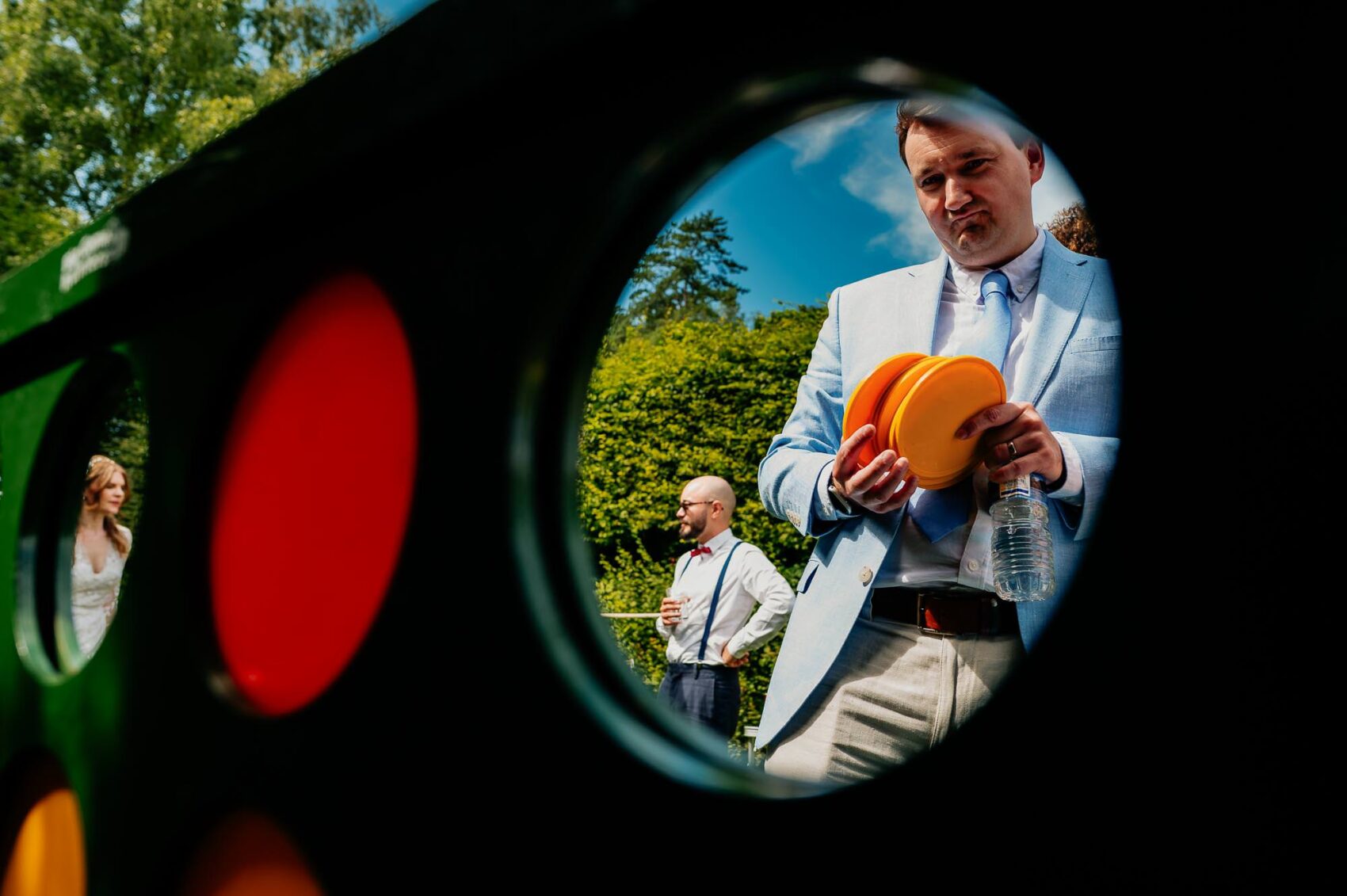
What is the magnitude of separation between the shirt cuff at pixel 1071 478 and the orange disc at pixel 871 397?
6.1 inches

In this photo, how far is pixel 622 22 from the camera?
829 mm

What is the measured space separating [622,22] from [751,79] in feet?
0.41

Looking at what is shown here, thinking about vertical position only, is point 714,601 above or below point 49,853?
above

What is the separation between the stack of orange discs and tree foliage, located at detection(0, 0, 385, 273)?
492 inches

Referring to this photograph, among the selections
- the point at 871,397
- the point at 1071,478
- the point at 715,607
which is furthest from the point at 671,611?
the point at 1071,478

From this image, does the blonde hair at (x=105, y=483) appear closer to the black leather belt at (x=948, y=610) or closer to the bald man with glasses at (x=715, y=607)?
the bald man with glasses at (x=715, y=607)

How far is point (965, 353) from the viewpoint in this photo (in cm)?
102

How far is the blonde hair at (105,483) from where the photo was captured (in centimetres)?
A: 147

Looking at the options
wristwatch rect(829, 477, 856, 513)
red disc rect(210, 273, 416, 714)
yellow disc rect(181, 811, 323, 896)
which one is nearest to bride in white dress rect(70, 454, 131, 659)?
red disc rect(210, 273, 416, 714)

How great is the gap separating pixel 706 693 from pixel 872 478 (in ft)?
0.95

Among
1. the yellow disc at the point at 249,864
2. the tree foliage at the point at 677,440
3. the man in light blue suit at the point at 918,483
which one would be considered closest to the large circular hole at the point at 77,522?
the yellow disc at the point at 249,864

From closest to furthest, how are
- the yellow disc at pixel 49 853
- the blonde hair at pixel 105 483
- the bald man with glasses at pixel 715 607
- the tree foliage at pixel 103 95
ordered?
1. the bald man with glasses at pixel 715 607
2. the yellow disc at pixel 49 853
3. the blonde hair at pixel 105 483
4. the tree foliage at pixel 103 95

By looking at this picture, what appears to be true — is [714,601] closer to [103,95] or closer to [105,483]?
[105,483]

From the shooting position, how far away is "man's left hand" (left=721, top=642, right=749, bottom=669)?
1.22 metres
